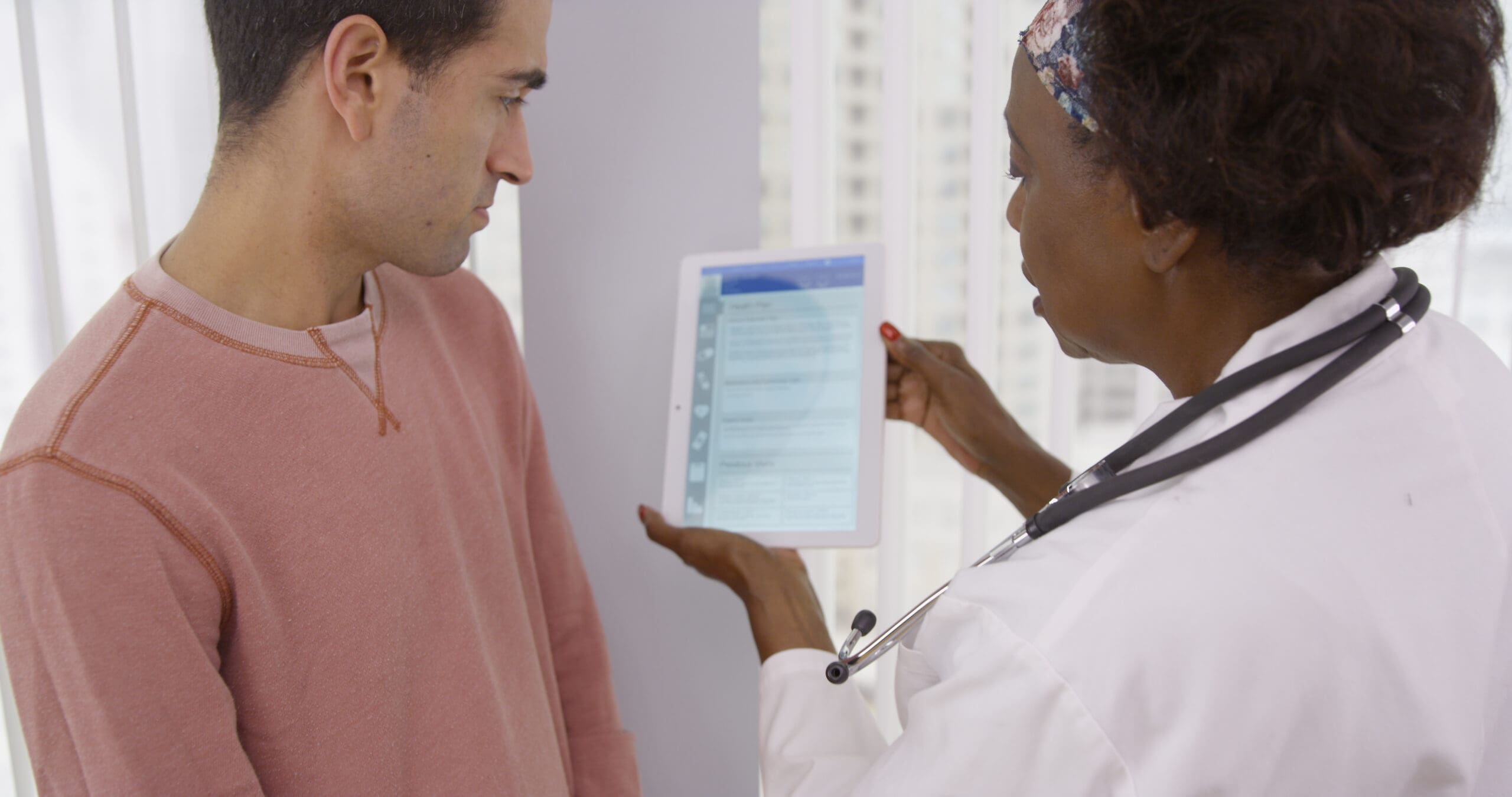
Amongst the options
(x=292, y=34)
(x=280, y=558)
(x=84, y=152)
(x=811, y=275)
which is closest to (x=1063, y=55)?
(x=811, y=275)

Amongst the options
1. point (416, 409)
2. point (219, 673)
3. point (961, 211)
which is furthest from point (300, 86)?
point (961, 211)

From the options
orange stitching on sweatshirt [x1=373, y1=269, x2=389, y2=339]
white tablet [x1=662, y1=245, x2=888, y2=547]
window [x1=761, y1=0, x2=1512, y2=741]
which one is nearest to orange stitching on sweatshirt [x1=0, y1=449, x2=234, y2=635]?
orange stitching on sweatshirt [x1=373, y1=269, x2=389, y2=339]

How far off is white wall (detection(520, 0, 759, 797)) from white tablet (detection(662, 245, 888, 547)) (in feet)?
0.30

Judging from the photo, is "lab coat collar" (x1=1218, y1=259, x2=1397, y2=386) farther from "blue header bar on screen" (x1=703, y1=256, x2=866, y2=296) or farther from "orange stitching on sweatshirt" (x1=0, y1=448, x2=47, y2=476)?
"orange stitching on sweatshirt" (x1=0, y1=448, x2=47, y2=476)

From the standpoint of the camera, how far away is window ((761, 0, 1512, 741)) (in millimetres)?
1272

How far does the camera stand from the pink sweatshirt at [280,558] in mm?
679

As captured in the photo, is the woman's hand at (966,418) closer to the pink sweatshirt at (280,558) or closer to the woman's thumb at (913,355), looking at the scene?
the woman's thumb at (913,355)

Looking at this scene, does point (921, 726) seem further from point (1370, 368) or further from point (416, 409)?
point (416, 409)

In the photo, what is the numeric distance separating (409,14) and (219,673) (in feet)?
1.91

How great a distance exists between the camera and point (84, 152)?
3.81 feet

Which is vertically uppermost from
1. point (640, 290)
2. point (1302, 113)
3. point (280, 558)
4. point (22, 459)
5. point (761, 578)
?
point (1302, 113)

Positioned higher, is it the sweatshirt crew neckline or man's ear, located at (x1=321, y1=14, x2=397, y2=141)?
man's ear, located at (x1=321, y1=14, x2=397, y2=141)

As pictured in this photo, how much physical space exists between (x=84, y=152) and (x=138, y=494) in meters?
0.71

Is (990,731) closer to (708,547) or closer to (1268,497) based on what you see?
(1268,497)
